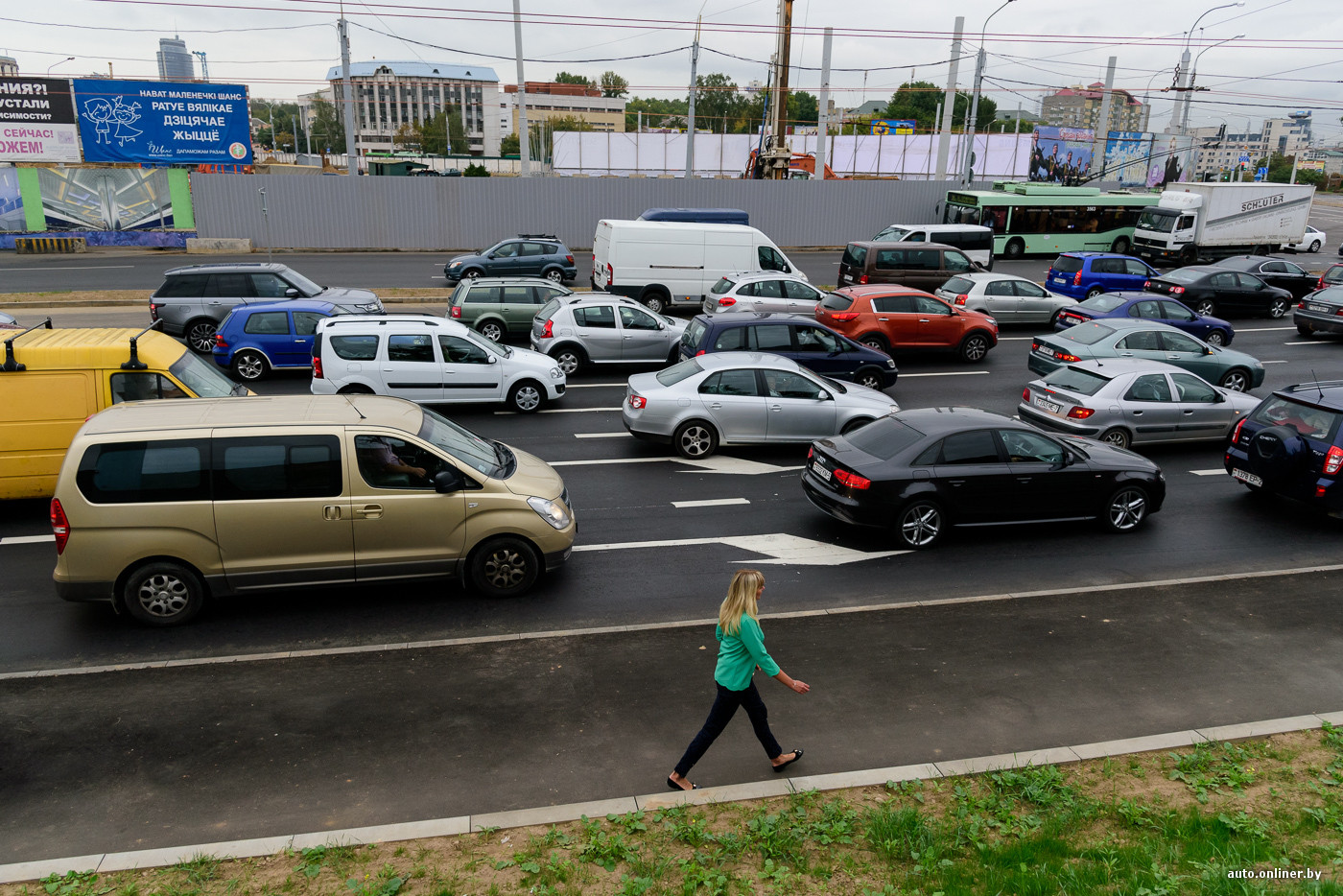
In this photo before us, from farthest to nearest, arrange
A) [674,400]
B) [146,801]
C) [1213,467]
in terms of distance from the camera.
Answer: [1213,467], [674,400], [146,801]

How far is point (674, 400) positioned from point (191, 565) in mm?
→ 7014

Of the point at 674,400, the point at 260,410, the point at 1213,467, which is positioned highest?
the point at 260,410

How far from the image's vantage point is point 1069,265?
89.9ft

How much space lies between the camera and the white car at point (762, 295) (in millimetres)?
20609

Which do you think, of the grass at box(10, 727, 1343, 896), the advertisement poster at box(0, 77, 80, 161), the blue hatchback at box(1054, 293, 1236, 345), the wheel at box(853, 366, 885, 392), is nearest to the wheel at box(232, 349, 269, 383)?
the wheel at box(853, 366, 885, 392)

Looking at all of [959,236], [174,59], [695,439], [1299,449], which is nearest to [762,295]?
[695,439]

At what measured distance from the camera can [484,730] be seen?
668 centimetres

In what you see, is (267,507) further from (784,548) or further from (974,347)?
(974,347)

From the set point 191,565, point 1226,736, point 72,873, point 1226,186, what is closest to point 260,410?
A: point 191,565

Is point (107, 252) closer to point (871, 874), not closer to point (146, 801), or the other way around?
point (146, 801)

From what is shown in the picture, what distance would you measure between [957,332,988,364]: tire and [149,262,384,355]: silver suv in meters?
13.2

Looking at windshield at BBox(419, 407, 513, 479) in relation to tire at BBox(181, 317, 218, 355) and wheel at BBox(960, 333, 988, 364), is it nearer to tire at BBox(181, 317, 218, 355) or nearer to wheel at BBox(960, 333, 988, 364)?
tire at BBox(181, 317, 218, 355)

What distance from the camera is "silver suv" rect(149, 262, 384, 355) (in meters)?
19.3

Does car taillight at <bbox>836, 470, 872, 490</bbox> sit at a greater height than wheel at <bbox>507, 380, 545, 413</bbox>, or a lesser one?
greater
